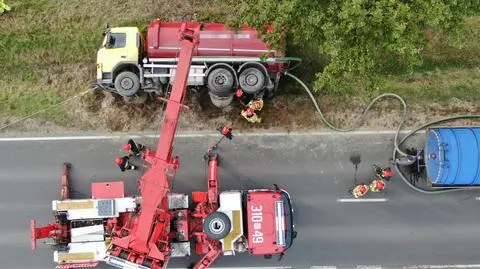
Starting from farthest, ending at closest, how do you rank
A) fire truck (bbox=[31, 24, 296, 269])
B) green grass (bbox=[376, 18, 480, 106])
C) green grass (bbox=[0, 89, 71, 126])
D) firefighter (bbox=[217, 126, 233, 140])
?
green grass (bbox=[376, 18, 480, 106]) < green grass (bbox=[0, 89, 71, 126]) < firefighter (bbox=[217, 126, 233, 140]) < fire truck (bbox=[31, 24, 296, 269])

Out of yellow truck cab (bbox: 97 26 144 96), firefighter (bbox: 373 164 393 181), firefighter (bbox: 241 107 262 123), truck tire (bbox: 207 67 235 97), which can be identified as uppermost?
yellow truck cab (bbox: 97 26 144 96)

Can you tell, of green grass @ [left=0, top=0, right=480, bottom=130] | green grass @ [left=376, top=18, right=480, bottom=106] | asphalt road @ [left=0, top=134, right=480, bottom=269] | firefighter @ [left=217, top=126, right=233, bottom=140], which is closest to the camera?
firefighter @ [left=217, top=126, right=233, bottom=140]

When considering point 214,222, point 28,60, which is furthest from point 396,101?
point 28,60

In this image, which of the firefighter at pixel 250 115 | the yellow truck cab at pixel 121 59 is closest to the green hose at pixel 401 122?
the firefighter at pixel 250 115

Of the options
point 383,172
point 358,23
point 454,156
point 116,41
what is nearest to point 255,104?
point 383,172

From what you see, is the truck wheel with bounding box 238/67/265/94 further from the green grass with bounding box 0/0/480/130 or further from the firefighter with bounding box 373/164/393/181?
the firefighter with bounding box 373/164/393/181

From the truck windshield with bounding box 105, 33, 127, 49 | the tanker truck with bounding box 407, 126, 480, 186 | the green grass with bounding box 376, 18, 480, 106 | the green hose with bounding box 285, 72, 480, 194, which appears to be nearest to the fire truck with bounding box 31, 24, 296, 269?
the truck windshield with bounding box 105, 33, 127, 49

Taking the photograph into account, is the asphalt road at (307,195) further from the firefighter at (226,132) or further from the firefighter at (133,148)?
A: the firefighter at (226,132)
